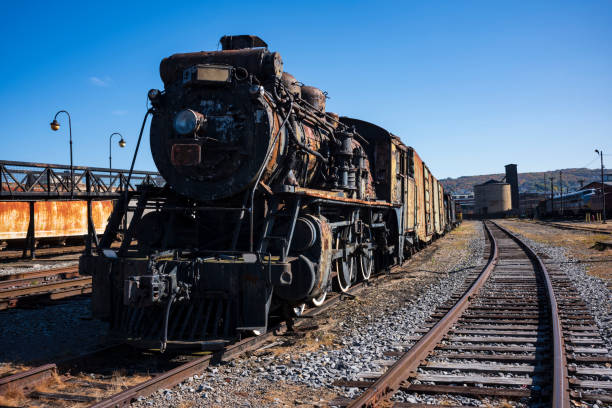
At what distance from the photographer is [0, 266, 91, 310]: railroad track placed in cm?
852

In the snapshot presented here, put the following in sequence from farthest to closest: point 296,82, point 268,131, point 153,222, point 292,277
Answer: point 296,82
point 153,222
point 268,131
point 292,277

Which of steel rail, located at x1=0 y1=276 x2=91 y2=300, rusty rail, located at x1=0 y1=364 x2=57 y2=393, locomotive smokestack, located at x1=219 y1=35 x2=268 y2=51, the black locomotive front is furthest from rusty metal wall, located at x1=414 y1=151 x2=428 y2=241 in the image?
rusty rail, located at x1=0 y1=364 x2=57 y2=393

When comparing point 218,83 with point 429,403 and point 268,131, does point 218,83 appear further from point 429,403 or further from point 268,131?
point 429,403

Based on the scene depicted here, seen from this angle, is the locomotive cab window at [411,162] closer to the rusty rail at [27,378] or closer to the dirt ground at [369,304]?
the dirt ground at [369,304]

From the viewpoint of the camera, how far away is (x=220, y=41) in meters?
8.16

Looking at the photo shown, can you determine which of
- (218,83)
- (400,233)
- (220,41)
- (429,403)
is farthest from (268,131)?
(400,233)

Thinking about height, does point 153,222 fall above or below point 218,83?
below

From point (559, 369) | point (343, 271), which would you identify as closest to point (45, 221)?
point (343, 271)

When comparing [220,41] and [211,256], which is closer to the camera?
[211,256]

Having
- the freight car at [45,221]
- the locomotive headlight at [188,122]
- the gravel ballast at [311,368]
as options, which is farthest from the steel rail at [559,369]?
the freight car at [45,221]

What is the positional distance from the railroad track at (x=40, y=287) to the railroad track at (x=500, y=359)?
6862 mm

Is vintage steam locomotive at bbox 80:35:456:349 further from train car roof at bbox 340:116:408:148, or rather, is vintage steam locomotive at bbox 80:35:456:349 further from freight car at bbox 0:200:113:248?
freight car at bbox 0:200:113:248

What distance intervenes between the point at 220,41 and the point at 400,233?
244 inches

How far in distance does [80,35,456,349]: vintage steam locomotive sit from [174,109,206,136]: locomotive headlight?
1cm
